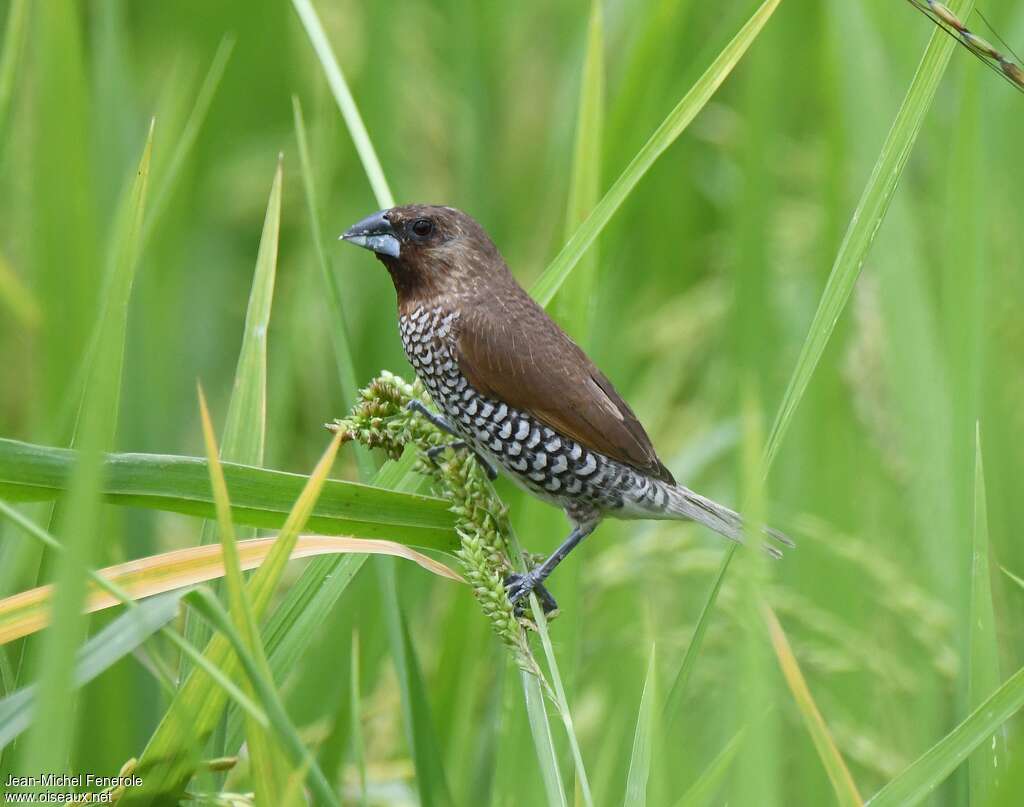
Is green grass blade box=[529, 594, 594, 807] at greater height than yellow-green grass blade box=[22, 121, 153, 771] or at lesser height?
lesser

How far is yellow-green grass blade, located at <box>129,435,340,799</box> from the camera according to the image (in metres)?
1.54

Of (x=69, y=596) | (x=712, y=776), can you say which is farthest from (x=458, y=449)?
(x=69, y=596)

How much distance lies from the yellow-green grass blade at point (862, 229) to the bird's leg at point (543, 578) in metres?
0.47

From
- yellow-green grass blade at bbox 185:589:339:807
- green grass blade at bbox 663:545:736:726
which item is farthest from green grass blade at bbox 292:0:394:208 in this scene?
yellow-green grass blade at bbox 185:589:339:807

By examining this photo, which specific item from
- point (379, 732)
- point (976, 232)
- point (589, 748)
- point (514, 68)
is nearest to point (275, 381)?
point (379, 732)

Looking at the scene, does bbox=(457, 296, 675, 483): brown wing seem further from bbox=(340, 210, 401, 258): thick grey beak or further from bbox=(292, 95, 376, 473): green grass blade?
bbox=(292, 95, 376, 473): green grass blade

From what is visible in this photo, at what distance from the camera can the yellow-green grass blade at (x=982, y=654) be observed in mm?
1774

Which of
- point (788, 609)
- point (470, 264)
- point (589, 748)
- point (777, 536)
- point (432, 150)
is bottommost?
point (589, 748)

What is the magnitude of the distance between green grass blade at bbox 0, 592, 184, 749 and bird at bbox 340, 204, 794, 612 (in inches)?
42.5

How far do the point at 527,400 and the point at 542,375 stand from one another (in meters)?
0.06

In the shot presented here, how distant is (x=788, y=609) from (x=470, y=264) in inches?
38.8

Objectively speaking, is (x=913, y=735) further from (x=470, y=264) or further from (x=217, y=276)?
(x=217, y=276)

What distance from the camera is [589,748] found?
3.12 metres

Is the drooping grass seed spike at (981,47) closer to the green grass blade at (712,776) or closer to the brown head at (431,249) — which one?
the green grass blade at (712,776)
